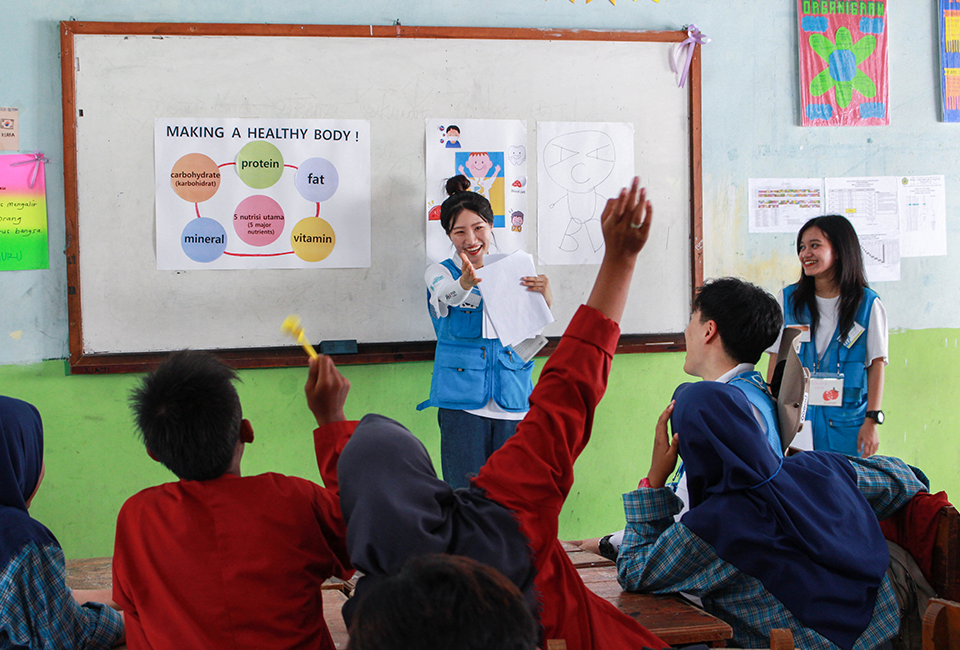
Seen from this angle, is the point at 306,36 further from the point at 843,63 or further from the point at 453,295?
the point at 843,63

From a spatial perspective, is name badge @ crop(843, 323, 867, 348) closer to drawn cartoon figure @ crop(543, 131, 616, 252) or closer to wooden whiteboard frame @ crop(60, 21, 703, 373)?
wooden whiteboard frame @ crop(60, 21, 703, 373)

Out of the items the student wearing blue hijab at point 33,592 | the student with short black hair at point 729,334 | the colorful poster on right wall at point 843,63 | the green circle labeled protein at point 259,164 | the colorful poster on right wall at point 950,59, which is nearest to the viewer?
the student wearing blue hijab at point 33,592

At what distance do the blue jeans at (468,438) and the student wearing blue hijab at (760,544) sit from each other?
1251 millimetres

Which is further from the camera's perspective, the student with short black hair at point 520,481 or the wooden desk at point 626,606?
the wooden desk at point 626,606

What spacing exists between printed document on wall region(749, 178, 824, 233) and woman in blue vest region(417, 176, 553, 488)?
1.19m

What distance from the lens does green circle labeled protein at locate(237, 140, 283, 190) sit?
2707 mm

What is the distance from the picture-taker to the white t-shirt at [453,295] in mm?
2477

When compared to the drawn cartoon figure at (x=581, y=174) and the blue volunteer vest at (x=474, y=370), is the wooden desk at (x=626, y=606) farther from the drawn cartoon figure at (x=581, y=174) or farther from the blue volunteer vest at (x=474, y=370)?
the drawn cartoon figure at (x=581, y=174)

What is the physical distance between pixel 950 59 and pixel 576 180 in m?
1.85

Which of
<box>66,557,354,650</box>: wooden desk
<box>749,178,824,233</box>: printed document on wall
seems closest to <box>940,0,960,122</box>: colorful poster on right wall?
<box>749,178,824,233</box>: printed document on wall

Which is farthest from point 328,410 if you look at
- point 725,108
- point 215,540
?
point 725,108

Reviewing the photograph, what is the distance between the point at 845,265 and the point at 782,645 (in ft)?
6.56

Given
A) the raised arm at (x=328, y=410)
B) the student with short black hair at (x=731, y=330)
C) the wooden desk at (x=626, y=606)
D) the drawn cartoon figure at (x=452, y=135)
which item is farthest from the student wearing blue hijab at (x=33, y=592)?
the drawn cartoon figure at (x=452, y=135)

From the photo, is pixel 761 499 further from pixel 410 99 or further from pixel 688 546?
pixel 410 99
